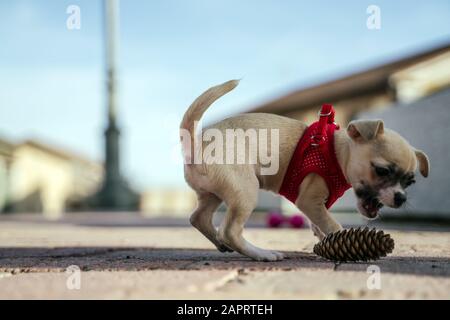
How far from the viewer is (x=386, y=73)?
1238 centimetres

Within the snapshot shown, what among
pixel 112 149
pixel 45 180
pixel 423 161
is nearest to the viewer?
pixel 423 161

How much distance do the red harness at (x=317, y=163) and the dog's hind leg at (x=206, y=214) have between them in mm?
413

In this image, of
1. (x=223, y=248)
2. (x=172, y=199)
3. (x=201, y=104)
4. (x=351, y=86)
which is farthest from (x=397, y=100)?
(x=172, y=199)

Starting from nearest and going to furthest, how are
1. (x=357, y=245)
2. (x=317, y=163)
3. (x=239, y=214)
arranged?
(x=357, y=245) < (x=239, y=214) < (x=317, y=163)

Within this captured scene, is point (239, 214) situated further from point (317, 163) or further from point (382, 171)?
point (382, 171)

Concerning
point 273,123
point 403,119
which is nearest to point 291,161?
point 273,123

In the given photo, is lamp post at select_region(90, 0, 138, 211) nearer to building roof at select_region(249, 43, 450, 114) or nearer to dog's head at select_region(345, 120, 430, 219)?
building roof at select_region(249, 43, 450, 114)

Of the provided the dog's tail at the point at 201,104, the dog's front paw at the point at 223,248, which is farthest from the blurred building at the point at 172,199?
the dog's tail at the point at 201,104

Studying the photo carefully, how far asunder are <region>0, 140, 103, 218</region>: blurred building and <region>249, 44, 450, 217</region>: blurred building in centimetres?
1302

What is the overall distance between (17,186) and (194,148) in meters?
25.1

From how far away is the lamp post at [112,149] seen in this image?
13.6m

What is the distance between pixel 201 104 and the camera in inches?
105

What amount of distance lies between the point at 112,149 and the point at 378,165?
12088 mm
